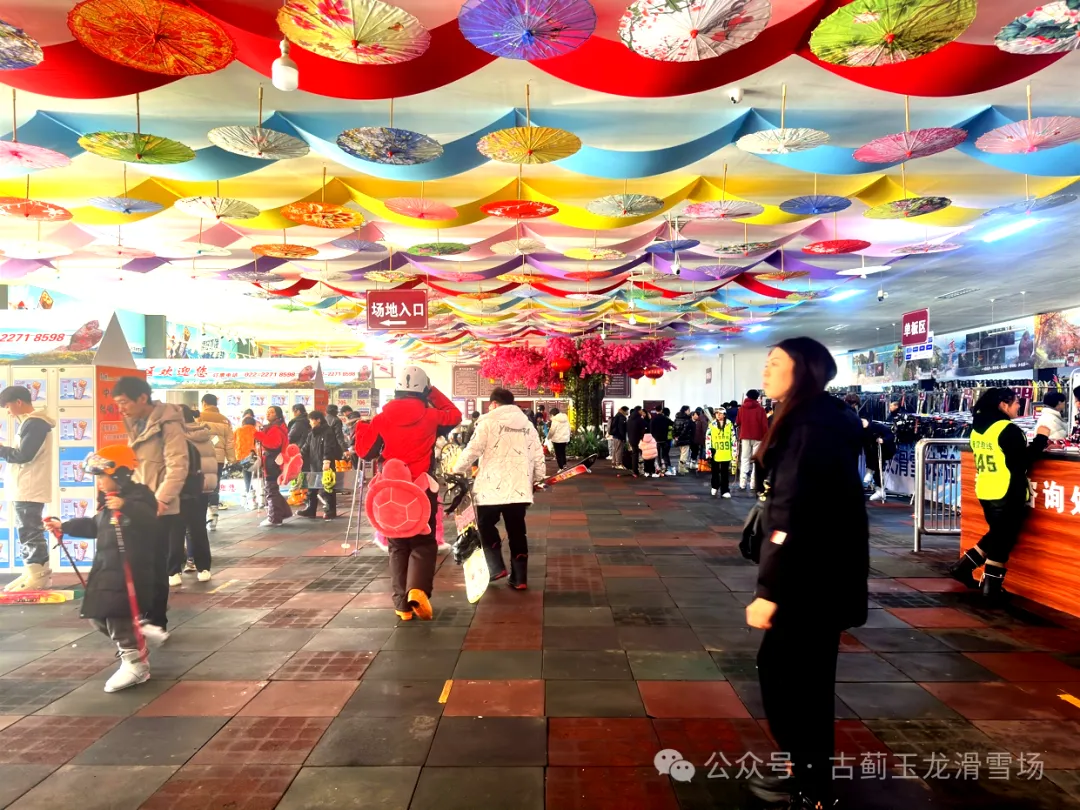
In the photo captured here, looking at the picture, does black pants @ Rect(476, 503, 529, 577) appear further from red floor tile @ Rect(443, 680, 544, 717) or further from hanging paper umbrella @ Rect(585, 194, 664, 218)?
hanging paper umbrella @ Rect(585, 194, 664, 218)

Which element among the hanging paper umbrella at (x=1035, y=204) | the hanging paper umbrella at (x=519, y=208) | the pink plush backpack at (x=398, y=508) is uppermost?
the hanging paper umbrella at (x=1035, y=204)

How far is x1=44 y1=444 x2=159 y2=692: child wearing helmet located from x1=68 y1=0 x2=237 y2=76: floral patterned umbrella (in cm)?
224

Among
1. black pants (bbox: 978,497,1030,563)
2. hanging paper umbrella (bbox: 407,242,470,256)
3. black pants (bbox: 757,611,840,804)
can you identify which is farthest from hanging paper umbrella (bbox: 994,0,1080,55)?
hanging paper umbrella (bbox: 407,242,470,256)

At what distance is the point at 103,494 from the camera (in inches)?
135

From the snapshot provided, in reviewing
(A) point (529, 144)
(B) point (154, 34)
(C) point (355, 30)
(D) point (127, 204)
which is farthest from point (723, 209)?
(D) point (127, 204)

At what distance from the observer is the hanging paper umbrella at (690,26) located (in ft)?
10.7

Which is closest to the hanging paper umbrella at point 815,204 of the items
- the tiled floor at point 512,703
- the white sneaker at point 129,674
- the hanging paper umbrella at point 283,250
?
the tiled floor at point 512,703

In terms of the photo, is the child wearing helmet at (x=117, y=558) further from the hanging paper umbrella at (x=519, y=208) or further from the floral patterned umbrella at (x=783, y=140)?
the floral patterned umbrella at (x=783, y=140)

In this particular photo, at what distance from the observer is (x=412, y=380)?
4.80 m

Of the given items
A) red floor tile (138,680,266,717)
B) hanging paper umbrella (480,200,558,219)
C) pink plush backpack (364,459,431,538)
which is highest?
hanging paper umbrella (480,200,558,219)

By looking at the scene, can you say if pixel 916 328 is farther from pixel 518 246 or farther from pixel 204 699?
pixel 204 699

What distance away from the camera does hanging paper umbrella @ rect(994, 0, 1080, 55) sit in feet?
10.9

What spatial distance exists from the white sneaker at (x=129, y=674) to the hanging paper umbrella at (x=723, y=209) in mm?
6014

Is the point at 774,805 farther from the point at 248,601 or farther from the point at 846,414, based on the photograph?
the point at 248,601
